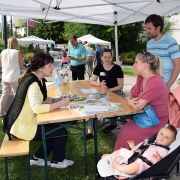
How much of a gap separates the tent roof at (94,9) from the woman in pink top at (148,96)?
8.52 feet

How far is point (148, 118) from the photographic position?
2.90m

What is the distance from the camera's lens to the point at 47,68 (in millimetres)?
3086

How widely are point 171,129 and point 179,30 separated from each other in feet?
97.3

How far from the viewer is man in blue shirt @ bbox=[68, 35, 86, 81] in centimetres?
680

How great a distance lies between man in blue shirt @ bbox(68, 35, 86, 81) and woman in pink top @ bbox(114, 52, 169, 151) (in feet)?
12.9

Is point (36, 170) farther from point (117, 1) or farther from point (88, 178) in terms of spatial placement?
point (117, 1)

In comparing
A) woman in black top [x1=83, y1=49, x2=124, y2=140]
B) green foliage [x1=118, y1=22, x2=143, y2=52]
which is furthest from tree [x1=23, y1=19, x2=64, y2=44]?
woman in black top [x1=83, y1=49, x2=124, y2=140]

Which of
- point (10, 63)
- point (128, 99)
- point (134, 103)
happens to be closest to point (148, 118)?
point (134, 103)

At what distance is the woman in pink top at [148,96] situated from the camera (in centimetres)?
282

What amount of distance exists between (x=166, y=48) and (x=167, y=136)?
1.78m

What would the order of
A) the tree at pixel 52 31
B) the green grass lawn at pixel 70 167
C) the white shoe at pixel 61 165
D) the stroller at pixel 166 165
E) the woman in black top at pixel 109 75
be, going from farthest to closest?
the tree at pixel 52 31 → the woman in black top at pixel 109 75 → the white shoe at pixel 61 165 → the green grass lawn at pixel 70 167 → the stroller at pixel 166 165

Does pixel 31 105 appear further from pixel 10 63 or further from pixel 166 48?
pixel 10 63

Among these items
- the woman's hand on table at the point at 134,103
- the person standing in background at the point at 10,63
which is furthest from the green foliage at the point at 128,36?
the woman's hand on table at the point at 134,103

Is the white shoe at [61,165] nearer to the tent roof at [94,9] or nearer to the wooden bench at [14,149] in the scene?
the wooden bench at [14,149]
